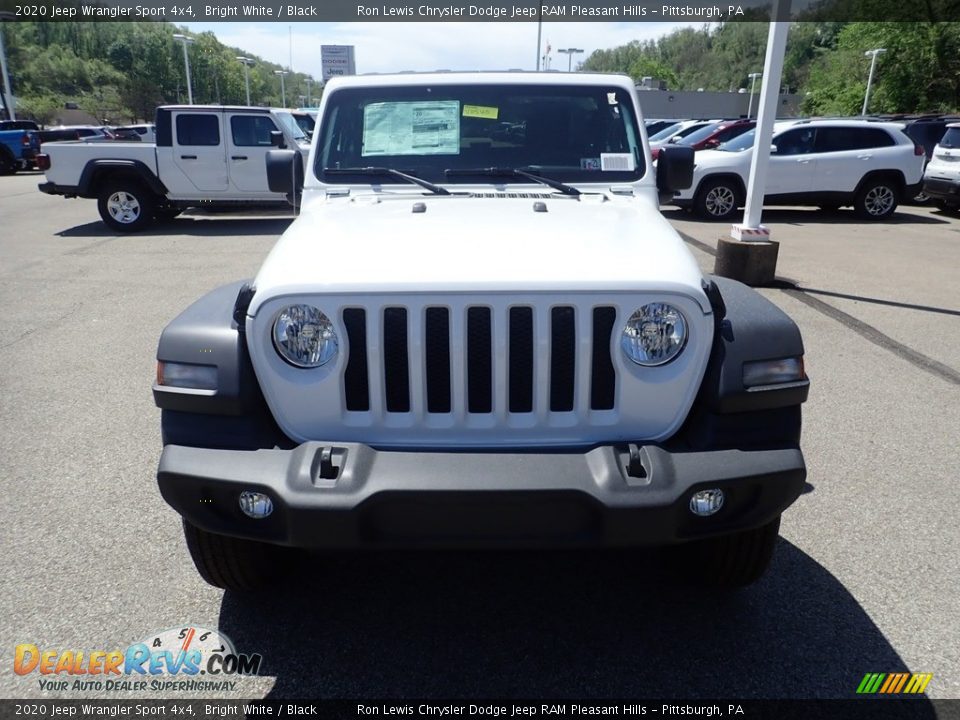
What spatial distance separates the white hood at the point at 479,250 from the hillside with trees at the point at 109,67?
69506mm

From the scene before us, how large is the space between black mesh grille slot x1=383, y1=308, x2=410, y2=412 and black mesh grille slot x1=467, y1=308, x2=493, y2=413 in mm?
198

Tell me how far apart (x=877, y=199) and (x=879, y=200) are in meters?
0.04

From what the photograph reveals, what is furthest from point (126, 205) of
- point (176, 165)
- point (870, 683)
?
point (870, 683)

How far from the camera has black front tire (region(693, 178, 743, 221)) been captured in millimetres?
13438

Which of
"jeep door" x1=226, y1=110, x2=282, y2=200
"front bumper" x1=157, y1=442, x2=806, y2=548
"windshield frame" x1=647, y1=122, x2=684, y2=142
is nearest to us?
"front bumper" x1=157, y1=442, x2=806, y2=548

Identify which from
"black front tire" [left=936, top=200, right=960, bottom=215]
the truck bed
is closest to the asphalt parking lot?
the truck bed

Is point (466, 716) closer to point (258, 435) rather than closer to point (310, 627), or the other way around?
point (310, 627)

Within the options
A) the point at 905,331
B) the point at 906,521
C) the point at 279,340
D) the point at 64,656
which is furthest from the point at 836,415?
the point at 64,656

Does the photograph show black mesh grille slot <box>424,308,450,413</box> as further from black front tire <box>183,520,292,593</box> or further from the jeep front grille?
black front tire <box>183,520,292,593</box>

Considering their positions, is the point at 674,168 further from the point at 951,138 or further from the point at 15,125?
the point at 15,125

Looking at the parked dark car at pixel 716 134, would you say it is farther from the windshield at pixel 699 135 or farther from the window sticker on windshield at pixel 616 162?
the window sticker on windshield at pixel 616 162

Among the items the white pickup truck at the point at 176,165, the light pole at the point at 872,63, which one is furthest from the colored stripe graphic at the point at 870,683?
the light pole at the point at 872,63

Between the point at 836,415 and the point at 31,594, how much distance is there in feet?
14.4

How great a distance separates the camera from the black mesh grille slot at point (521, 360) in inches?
94.0
